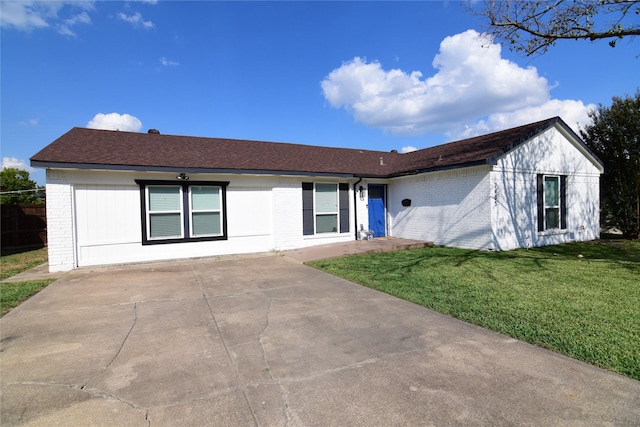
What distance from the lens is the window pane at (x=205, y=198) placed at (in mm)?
10492

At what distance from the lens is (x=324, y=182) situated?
1277 centimetres

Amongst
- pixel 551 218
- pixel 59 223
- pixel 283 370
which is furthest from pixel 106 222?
pixel 551 218

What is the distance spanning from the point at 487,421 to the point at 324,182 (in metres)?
10.8

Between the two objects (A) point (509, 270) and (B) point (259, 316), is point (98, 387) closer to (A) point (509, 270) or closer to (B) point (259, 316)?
(B) point (259, 316)

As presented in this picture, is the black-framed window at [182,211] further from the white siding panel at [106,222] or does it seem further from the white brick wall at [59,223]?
the white brick wall at [59,223]

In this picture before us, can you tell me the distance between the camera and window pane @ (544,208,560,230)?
11648mm

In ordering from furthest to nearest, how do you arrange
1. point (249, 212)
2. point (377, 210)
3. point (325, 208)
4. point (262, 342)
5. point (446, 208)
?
point (377, 210), point (325, 208), point (446, 208), point (249, 212), point (262, 342)

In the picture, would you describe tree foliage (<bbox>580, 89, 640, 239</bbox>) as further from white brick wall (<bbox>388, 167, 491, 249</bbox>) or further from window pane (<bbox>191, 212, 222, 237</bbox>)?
window pane (<bbox>191, 212, 222, 237</bbox>)

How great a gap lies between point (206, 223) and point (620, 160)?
1630cm

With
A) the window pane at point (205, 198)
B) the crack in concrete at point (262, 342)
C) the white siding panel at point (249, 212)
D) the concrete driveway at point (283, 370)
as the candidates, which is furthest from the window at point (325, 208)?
the crack in concrete at point (262, 342)

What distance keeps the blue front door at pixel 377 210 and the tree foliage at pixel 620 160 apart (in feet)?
30.1

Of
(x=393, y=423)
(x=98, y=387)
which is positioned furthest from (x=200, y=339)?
A: (x=393, y=423)

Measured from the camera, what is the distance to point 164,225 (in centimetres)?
1012

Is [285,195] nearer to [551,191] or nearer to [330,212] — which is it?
[330,212]
